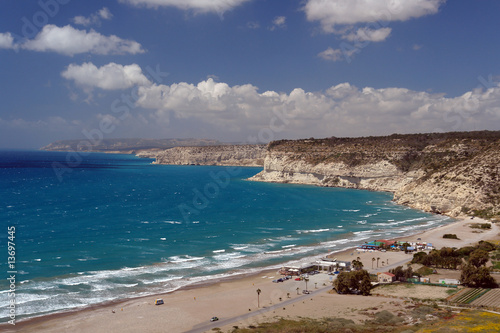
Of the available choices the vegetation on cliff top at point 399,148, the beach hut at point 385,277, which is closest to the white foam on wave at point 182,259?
the beach hut at point 385,277

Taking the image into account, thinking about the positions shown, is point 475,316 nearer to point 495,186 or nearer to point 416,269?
point 416,269

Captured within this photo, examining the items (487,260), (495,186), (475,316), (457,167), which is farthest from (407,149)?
(475,316)

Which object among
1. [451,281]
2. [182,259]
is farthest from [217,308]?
[451,281]

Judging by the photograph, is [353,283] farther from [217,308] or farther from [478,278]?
[217,308]

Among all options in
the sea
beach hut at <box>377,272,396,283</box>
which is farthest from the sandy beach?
beach hut at <box>377,272,396,283</box>

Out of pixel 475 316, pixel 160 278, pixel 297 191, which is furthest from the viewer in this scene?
pixel 297 191

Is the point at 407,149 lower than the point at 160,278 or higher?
higher

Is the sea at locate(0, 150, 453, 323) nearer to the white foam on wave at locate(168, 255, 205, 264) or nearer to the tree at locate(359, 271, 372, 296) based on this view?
the white foam on wave at locate(168, 255, 205, 264)
